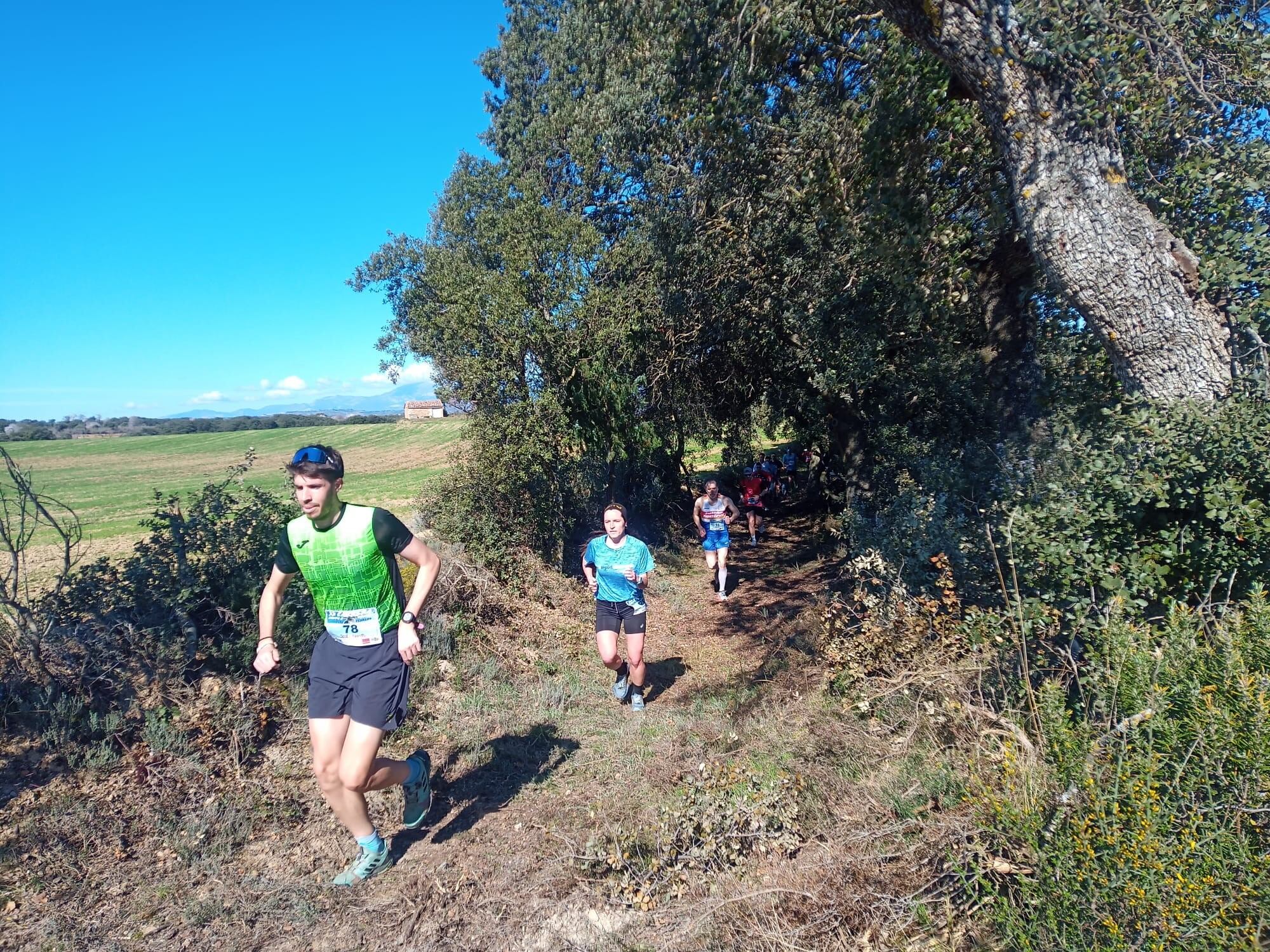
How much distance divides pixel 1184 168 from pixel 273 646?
621 cm

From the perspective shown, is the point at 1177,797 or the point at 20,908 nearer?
the point at 1177,797

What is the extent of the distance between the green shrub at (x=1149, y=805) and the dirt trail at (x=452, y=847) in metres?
1.45

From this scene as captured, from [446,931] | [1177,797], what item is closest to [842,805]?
[1177,797]

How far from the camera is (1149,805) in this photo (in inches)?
82.6

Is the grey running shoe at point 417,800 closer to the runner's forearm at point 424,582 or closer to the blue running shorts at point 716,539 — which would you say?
the runner's forearm at point 424,582

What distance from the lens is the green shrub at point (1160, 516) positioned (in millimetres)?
2914

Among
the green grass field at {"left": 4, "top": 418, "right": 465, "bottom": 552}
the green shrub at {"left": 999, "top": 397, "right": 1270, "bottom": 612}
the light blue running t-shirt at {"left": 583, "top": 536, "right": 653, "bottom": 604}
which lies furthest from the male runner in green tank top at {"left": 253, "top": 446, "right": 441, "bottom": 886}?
the green grass field at {"left": 4, "top": 418, "right": 465, "bottom": 552}

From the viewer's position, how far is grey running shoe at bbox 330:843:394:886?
341 cm

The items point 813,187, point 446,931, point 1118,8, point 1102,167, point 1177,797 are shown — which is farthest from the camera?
point 813,187

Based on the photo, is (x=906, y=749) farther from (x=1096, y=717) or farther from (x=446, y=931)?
(x=446, y=931)

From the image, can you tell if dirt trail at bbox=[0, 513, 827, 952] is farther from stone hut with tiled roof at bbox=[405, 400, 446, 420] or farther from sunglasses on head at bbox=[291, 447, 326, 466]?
stone hut with tiled roof at bbox=[405, 400, 446, 420]

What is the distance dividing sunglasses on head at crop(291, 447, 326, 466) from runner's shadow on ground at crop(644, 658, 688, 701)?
3620mm

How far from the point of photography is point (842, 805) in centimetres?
332

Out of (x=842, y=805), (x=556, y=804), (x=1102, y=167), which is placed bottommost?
(x=556, y=804)
